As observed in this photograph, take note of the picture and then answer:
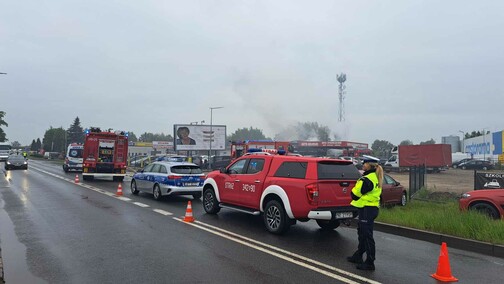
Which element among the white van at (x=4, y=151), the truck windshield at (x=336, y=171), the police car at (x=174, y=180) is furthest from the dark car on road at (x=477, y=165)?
the white van at (x=4, y=151)

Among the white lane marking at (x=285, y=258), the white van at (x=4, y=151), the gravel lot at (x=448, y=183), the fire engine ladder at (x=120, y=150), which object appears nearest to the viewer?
the white lane marking at (x=285, y=258)

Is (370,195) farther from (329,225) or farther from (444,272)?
(329,225)

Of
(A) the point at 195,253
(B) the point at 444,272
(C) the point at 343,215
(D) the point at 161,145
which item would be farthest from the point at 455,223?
(D) the point at 161,145

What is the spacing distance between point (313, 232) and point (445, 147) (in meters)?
31.1

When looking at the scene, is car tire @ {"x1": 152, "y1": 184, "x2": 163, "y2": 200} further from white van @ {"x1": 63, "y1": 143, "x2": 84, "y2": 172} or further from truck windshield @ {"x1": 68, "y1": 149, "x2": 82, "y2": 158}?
truck windshield @ {"x1": 68, "y1": 149, "x2": 82, "y2": 158}

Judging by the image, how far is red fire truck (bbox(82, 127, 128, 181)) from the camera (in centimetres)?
2333

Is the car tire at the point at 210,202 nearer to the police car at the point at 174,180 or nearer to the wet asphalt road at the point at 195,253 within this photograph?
the wet asphalt road at the point at 195,253

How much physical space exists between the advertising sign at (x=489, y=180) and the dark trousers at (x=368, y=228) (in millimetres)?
7467

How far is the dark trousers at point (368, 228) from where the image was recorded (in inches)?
243

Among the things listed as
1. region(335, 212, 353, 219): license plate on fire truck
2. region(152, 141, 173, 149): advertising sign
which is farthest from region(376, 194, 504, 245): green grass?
region(152, 141, 173, 149): advertising sign

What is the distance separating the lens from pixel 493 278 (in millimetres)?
5930

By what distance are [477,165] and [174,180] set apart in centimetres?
4299

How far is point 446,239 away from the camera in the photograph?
8352mm

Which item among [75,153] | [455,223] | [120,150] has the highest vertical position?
[120,150]
